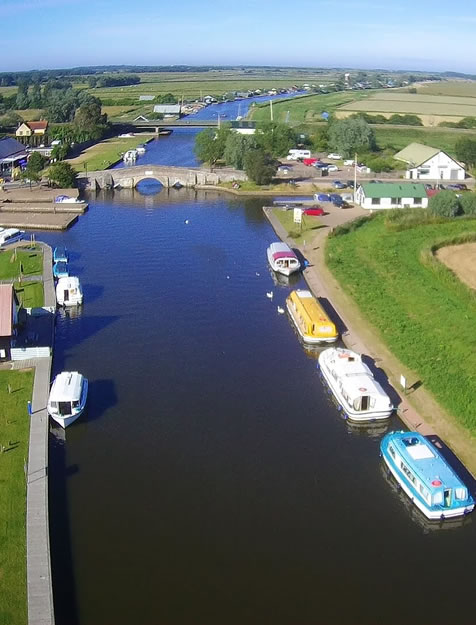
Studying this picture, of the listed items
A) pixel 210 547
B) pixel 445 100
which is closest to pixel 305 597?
pixel 210 547

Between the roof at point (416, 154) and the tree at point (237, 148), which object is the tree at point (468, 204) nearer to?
the roof at point (416, 154)

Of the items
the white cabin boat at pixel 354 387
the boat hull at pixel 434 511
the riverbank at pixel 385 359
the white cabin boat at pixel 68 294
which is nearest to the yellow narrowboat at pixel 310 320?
the riverbank at pixel 385 359

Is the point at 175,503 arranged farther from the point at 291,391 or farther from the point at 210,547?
the point at 291,391

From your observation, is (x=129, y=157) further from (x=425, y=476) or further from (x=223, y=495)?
(x=425, y=476)

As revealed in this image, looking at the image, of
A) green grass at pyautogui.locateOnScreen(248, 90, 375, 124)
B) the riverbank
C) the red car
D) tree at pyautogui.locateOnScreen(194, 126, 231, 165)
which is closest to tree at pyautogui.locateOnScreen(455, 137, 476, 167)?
tree at pyautogui.locateOnScreen(194, 126, 231, 165)

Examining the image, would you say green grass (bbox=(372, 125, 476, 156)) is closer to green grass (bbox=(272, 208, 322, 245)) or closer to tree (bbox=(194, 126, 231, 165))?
tree (bbox=(194, 126, 231, 165))
